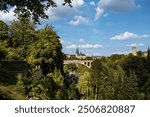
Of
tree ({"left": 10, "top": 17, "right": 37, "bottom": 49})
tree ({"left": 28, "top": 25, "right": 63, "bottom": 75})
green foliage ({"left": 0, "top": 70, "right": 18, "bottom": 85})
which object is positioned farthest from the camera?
tree ({"left": 10, "top": 17, "right": 37, "bottom": 49})

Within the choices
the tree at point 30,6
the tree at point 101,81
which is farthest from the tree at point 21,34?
the tree at point 30,6

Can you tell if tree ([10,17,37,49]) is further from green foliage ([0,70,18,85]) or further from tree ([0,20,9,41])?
green foliage ([0,70,18,85])

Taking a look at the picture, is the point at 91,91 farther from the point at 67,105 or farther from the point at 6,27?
the point at 67,105

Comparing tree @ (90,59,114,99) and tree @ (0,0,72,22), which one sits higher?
tree @ (0,0,72,22)

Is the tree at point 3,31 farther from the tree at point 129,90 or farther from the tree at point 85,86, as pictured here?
the tree at point 85,86

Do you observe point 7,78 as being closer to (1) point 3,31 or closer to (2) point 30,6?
(2) point 30,6

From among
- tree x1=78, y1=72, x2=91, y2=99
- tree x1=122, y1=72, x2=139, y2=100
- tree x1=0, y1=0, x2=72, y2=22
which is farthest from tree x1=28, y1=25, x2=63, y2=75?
tree x1=0, y1=0, x2=72, y2=22

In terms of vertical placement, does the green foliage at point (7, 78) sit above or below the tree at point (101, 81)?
above

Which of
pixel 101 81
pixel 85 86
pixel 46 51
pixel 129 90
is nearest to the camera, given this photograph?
pixel 46 51

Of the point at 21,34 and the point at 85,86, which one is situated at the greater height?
the point at 21,34

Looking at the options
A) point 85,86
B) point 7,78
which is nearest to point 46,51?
point 7,78

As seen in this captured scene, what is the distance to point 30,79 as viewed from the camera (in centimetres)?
3319

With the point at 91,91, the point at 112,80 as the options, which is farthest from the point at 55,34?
the point at 91,91

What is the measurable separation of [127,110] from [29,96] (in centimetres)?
2124
